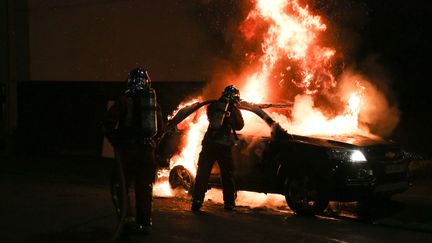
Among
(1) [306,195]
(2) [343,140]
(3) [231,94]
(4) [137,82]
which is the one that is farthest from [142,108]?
(2) [343,140]

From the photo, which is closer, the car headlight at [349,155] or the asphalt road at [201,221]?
the asphalt road at [201,221]

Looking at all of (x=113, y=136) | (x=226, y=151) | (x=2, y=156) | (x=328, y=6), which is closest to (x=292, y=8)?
(x=328, y=6)

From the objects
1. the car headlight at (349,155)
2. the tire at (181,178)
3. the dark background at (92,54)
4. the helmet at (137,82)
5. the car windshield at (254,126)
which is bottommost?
the tire at (181,178)

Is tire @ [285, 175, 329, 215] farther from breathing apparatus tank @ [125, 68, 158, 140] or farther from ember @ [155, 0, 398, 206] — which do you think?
breathing apparatus tank @ [125, 68, 158, 140]

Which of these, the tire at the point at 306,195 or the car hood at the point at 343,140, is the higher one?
the car hood at the point at 343,140

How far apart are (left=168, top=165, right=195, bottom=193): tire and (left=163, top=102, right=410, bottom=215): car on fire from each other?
1.09 m

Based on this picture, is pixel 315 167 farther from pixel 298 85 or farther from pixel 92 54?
pixel 92 54

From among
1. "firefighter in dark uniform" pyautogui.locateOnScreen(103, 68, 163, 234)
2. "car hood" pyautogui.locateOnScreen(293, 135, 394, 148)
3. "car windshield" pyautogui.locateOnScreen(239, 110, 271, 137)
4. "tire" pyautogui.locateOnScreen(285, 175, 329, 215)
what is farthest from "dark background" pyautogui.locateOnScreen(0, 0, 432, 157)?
"firefighter in dark uniform" pyautogui.locateOnScreen(103, 68, 163, 234)

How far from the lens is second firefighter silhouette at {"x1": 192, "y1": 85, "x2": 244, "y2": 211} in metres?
9.38

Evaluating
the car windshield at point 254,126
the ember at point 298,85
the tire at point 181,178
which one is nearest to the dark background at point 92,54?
the ember at point 298,85

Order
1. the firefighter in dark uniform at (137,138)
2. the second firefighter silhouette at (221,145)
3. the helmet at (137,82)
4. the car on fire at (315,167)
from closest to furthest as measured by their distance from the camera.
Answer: the firefighter in dark uniform at (137,138) < the helmet at (137,82) < the car on fire at (315,167) < the second firefighter silhouette at (221,145)

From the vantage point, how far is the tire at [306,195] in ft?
29.8

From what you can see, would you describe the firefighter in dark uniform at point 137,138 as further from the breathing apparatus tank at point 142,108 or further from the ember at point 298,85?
the ember at point 298,85

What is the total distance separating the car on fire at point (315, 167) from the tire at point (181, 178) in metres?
1.09
